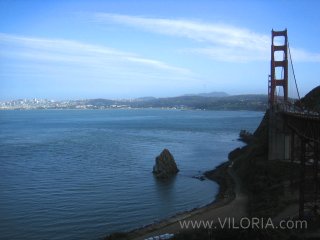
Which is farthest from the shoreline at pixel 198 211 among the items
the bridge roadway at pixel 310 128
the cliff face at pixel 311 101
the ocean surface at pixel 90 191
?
the cliff face at pixel 311 101

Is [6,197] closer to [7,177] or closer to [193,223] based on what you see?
[7,177]

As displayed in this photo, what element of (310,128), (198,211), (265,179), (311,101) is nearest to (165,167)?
(265,179)

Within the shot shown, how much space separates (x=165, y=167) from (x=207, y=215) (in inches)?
575

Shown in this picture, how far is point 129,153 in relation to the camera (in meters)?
53.7

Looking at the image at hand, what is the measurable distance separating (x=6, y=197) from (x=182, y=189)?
40.9 ft

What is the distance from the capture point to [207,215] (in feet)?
74.4

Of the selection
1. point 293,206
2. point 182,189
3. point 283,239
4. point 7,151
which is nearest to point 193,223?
point 293,206

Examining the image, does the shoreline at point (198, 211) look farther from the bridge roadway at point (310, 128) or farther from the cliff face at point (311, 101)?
the cliff face at point (311, 101)

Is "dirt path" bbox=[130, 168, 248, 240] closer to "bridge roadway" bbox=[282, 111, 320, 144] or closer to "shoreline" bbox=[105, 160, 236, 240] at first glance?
"shoreline" bbox=[105, 160, 236, 240]

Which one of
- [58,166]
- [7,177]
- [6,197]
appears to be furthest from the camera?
[58,166]

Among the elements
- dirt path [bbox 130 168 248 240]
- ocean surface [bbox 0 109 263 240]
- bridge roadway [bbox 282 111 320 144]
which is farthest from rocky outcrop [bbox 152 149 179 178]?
bridge roadway [bbox 282 111 320 144]

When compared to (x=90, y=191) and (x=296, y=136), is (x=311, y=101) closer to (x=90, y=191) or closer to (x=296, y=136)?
(x=296, y=136)

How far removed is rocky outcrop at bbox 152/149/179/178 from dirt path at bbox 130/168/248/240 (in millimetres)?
10054

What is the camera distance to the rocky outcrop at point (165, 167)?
120ft
